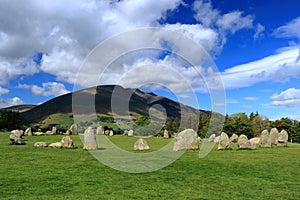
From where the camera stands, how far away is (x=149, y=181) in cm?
1312

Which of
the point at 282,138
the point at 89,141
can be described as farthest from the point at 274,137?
the point at 89,141

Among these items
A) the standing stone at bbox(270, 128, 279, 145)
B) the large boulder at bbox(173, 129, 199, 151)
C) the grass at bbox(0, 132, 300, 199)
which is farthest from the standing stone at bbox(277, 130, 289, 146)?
the grass at bbox(0, 132, 300, 199)

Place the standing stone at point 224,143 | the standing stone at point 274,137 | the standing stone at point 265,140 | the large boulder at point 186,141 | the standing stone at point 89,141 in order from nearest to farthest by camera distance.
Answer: the standing stone at point 89,141
the large boulder at point 186,141
the standing stone at point 224,143
the standing stone at point 265,140
the standing stone at point 274,137

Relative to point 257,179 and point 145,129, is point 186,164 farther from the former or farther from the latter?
point 145,129

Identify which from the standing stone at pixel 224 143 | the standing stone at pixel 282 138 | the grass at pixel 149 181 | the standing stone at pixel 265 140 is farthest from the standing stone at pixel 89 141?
the standing stone at pixel 282 138

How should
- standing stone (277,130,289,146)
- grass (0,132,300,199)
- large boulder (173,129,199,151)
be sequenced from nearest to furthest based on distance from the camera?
grass (0,132,300,199), large boulder (173,129,199,151), standing stone (277,130,289,146)

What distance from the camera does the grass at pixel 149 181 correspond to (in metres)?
10.8

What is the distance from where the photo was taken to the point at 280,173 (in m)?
15.2

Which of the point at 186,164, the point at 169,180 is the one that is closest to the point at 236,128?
the point at 186,164

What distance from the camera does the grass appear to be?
424 inches

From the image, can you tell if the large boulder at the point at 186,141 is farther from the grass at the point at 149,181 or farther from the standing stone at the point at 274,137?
the standing stone at the point at 274,137

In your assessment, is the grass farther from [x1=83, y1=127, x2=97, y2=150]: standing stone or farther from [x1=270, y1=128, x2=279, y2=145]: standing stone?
[x1=270, y1=128, x2=279, y2=145]: standing stone

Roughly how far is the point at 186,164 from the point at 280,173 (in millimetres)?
5035

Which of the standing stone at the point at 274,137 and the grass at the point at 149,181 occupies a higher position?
the standing stone at the point at 274,137
